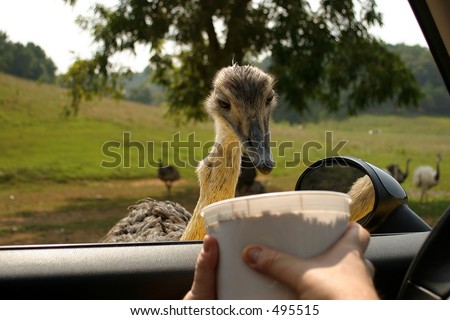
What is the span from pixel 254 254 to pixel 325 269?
0.41 ft

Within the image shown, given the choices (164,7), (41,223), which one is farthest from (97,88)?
(41,223)

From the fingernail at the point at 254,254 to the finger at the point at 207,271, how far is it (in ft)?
0.29

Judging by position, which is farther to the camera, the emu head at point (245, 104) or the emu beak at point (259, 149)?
the emu head at point (245, 104)

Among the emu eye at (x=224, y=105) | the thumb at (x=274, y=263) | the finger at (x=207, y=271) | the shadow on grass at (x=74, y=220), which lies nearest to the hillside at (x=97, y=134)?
the shadow on grass at (x=74, y=220)

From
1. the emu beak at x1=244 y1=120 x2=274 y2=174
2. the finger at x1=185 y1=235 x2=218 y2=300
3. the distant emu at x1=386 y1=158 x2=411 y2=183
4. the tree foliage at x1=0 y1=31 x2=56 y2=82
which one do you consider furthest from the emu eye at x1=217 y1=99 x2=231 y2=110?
the tree foliage at x1=0 y1=31 x2=56 y2=82

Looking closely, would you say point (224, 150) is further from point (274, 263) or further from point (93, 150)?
point (93, 150)

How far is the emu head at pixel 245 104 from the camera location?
311cm

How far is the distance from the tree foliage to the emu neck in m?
8.12

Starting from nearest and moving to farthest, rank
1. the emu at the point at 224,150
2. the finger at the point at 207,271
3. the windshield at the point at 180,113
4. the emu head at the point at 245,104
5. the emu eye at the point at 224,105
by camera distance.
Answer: the finger at the point at 207,271, the emu at the point at 224,150, the emu head at the point at 245,104, the emu eye at the point at 224,105, the windshield at the point at 180,113

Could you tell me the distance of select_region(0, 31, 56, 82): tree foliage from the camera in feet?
36.2

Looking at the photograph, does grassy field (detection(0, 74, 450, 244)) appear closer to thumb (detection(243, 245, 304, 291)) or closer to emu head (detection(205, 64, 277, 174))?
emu head (detection(205, 64, 277, 174))

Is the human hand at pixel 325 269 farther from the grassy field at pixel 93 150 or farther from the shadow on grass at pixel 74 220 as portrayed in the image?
the grassy field at pixel 93 150

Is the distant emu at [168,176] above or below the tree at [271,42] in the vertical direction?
below

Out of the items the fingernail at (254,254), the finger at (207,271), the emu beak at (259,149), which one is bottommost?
the finger at (207,271)
